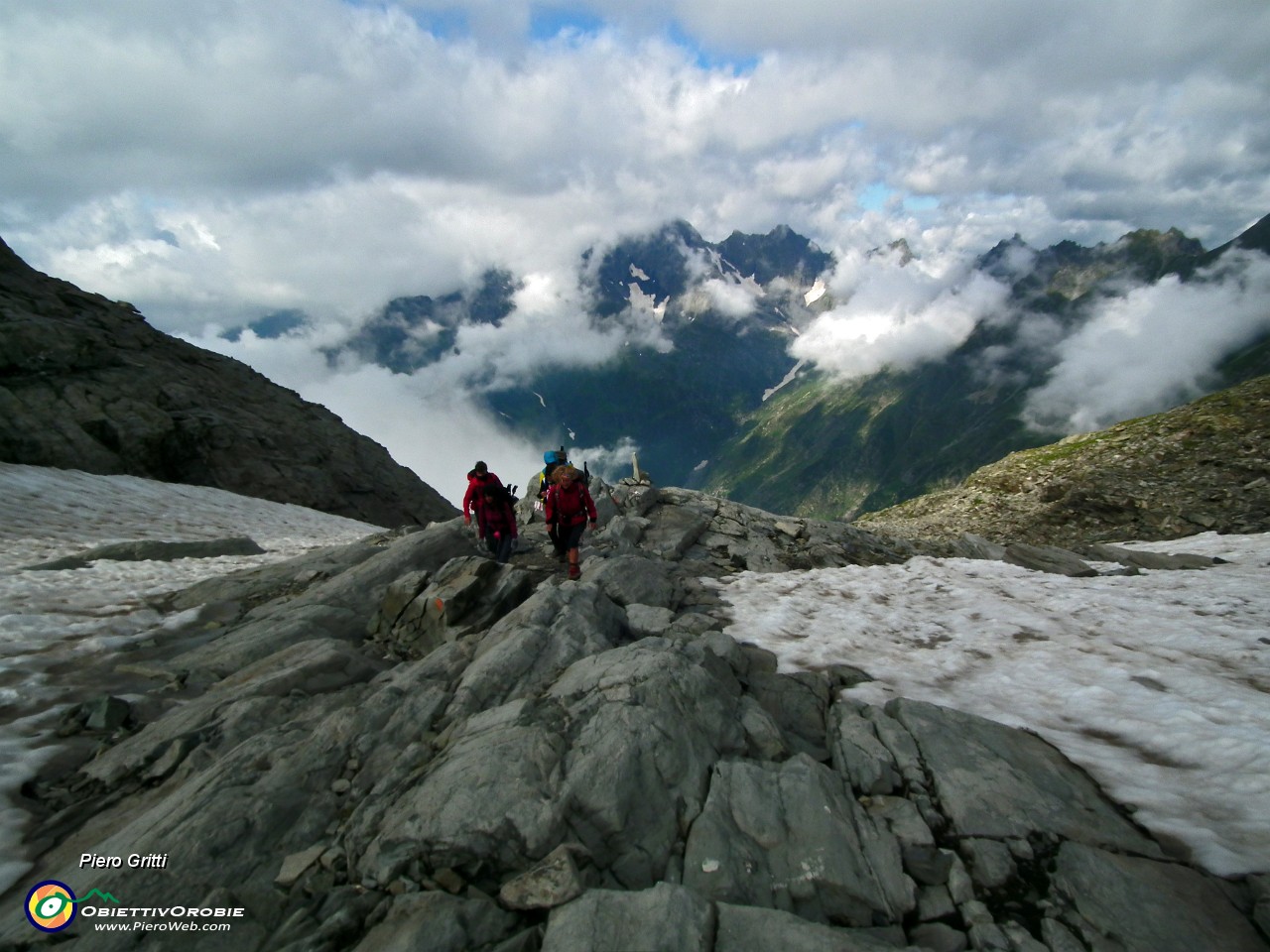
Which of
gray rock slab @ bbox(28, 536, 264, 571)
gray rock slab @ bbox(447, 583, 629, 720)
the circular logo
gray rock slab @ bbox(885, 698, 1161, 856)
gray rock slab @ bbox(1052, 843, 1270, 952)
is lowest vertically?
the circular logo

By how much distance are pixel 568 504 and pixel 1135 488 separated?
5690 centimetres

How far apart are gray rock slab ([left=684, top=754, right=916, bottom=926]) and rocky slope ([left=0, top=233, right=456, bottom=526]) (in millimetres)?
47039

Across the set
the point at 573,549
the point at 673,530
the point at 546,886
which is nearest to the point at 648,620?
the point at 573,549

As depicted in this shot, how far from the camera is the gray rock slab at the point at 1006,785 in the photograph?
24.7 ft

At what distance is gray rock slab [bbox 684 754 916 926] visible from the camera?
6680 mm

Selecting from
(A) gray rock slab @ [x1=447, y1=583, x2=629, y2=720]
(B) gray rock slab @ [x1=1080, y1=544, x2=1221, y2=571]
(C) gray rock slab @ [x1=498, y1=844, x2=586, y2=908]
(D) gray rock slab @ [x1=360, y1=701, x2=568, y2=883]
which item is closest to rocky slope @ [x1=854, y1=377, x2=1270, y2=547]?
(B) gray rock slab @ [x1=1080, y1=544, x2=1221, y2=571]

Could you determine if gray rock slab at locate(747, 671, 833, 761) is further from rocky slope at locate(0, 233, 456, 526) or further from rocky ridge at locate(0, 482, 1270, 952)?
rocky slope at locate(0, 233, 456, 526)

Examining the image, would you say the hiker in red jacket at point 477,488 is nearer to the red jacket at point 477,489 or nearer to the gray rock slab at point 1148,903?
the red jacket at point 477,489

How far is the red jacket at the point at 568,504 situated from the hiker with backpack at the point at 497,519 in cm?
150

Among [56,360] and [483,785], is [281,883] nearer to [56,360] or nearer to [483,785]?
[483,785]

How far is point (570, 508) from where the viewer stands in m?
18.1

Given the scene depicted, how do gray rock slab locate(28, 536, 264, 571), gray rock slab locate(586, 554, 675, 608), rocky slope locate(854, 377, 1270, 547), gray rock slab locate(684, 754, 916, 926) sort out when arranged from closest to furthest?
gray rock slab locate(684, 754, 916, 926)
gray rock slab locate(586, 554, 675, 608)
gray rock slab locate(28, 536, 264, 571)
rocky slope locate(854, 377, 1270, 547)

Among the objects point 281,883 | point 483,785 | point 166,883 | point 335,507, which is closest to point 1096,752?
point 483,785

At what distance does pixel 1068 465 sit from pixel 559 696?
6717 centimetres
